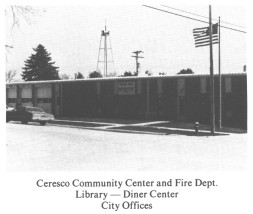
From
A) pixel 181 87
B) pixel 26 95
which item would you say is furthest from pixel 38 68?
pixel 181 87

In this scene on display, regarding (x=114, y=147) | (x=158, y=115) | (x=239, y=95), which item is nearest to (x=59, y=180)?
(x=114, y=147)

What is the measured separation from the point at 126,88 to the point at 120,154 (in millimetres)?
→ 20341

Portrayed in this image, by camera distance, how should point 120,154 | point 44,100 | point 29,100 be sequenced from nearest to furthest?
point 120,154 → point 44,100 → point 29,100

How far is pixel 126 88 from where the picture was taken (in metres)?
34.0

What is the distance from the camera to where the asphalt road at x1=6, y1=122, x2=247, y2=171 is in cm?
1158

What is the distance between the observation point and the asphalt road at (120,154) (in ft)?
38.0

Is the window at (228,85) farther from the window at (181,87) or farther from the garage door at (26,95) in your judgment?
the garage door at (26,95)

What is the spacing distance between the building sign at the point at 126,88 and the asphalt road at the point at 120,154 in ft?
49.9

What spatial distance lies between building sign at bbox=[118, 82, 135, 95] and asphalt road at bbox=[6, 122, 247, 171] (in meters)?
15.2

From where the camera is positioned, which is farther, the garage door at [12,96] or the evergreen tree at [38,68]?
the evergreen tree at [38,68]

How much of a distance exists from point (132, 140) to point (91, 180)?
36.3 feet

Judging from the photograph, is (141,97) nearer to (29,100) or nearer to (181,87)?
(181,87)

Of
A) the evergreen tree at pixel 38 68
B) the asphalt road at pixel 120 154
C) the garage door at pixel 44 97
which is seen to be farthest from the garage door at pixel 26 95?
the evergreen tree at pixel 38 68

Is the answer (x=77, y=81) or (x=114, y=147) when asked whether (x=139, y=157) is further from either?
(x=77, y=81)
